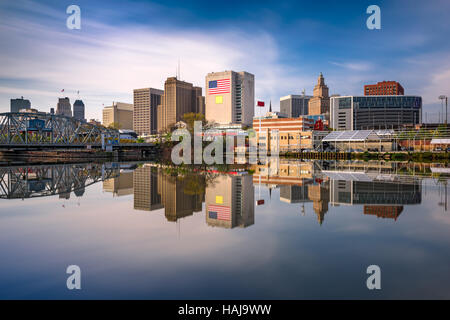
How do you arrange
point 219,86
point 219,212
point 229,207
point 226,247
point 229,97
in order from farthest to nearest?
1. point 219,86
2. point 229,97
3. point 229,207
4. point 219,212
5. point 226,247

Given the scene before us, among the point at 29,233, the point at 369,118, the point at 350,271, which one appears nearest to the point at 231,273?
the point at 350,271

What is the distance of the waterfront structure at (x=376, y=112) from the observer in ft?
566

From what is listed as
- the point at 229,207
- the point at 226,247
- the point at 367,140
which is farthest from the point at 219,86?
the point at 226,247

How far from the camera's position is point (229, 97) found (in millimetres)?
189375

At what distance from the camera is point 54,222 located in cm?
1239

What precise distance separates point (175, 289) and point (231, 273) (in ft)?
4.62

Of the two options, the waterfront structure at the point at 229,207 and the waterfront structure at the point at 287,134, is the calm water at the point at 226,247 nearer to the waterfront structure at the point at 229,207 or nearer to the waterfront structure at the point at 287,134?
the waterfront structure at the point at 229,207

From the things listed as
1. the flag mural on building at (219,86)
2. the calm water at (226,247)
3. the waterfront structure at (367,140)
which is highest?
the flag mural on building at (219,86)

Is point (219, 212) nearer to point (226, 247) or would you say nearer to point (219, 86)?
point (226, 247)

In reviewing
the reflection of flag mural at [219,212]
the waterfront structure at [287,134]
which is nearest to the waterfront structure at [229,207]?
the reflection of flag mural at [219,212]

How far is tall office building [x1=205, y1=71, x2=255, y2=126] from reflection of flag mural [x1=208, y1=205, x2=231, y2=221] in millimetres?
175974

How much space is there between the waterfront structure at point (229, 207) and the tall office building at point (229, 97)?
561 feet

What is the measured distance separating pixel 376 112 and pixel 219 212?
617 feet
